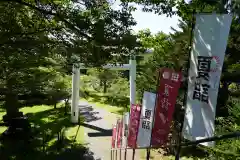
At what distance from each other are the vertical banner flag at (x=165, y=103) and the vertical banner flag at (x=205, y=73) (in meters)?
1.24

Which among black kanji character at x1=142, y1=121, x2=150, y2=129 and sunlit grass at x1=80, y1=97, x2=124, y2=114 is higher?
black kanji character at x1=142, y1=121, x2=150, y2=129

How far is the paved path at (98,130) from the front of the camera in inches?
556

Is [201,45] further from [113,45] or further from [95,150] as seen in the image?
[95,150]

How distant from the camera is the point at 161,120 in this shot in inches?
280

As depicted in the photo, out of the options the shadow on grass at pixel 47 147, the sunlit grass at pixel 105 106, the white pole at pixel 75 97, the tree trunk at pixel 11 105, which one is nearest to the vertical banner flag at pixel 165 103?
the shadow on grass at pixel 47 147

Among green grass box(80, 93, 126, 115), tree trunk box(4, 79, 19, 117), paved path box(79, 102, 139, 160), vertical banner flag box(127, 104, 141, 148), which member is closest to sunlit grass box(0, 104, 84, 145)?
paved path box(79, 102, 139, 160)

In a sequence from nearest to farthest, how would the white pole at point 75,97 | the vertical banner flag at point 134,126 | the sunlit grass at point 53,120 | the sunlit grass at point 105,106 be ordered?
the vertical banner flag at point 134,126
the sunlit grass at point 53,120
the white pole at point 75,97
the sunlit grass at point 105,106

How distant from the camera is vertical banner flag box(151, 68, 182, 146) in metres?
6.34

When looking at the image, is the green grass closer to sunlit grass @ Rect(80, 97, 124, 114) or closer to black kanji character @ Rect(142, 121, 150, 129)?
sunlit grass @ Rect(80, 97, 124, 114)

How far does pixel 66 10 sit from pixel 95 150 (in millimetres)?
9050

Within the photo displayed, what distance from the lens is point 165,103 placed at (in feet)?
22.3

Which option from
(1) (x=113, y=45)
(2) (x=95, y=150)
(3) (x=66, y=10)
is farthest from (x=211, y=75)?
(2) (x=95, y=150)

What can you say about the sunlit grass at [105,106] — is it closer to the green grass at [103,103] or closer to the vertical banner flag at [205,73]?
the green grass at [103,103]

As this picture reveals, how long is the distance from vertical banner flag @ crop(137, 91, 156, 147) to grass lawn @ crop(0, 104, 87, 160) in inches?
239
